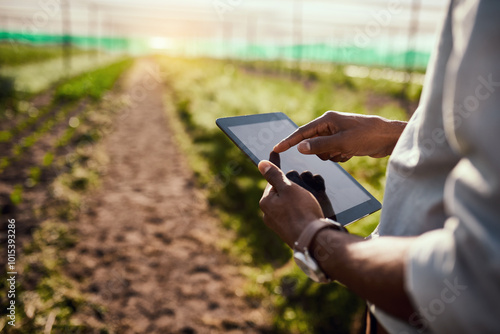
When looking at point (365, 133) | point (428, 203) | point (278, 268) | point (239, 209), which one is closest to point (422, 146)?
point (428, 203)

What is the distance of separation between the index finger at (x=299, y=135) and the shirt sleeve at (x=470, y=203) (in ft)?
1.98

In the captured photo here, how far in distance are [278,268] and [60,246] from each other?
6.15ft

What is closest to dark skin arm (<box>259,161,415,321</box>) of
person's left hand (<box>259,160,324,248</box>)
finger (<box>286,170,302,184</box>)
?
person's left hand (<box>259,160,324,248</box>)

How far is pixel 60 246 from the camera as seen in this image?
10.6 ft

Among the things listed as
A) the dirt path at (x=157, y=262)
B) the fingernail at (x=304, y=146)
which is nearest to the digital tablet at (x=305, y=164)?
the fingernail at (x=304, y=146)

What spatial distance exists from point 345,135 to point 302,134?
141mm

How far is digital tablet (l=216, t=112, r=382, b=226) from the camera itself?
46.6 inches

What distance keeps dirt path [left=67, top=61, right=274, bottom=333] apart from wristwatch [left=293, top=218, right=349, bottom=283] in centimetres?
188

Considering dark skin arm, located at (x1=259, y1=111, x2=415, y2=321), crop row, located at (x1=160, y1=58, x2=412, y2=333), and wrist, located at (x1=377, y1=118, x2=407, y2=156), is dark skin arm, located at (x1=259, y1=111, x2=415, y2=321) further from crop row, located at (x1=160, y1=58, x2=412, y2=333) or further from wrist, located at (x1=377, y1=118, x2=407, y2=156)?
crop row, located at (x1=160, y1=58, x2=412, y2=333)

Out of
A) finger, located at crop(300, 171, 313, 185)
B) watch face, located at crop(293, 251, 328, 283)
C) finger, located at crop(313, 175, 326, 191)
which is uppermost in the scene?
finger, located at crop(300, 171, 313, 185)

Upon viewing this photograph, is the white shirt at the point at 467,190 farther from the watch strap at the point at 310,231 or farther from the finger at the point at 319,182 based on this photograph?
the finger at the point at 319,182

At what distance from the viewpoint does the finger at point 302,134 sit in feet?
3.84

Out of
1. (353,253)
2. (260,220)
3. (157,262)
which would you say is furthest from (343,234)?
(260,220)

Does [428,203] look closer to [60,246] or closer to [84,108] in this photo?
[60,246]
